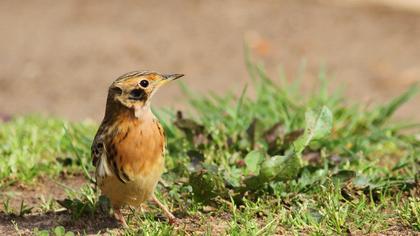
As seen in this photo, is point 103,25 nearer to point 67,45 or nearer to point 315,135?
point 67,45

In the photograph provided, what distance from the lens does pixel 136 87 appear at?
16.5 feet

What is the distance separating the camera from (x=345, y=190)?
559 cm

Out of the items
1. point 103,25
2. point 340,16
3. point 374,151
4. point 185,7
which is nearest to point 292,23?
point 340,16

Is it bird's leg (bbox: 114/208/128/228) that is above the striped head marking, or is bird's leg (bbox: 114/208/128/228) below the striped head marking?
below

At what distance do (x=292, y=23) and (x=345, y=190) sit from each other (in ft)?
22.3

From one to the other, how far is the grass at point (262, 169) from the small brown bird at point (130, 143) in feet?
0.77

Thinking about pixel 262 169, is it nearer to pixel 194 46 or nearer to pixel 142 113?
pixel 142 113

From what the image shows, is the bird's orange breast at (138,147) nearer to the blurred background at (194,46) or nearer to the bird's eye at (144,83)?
the bird's eye at (144,83)

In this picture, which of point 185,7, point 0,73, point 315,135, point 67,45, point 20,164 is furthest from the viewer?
point 185,7

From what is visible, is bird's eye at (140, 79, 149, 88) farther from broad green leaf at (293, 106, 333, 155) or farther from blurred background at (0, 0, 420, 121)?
blurred background at (0, 0, 420, 121)

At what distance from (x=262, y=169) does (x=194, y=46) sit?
20.3 ft

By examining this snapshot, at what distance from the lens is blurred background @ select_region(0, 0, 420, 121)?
10195 mm

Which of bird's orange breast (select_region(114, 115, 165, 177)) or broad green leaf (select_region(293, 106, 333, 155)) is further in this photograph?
broad green leaf (select_region(293, 106, 333, 155))

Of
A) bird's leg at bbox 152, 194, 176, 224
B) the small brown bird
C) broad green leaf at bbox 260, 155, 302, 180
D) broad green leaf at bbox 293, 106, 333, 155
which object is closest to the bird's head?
the small brown bird
